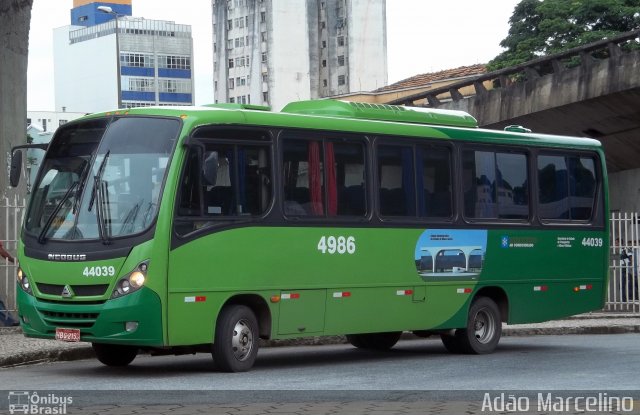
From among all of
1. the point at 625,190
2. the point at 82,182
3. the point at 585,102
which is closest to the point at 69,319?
the point at 82,182

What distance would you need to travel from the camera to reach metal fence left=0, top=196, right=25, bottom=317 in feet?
65.9

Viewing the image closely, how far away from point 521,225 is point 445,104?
1963 cm

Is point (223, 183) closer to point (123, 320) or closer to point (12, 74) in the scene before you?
point (123, 320)

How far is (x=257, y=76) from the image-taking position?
147000 mm

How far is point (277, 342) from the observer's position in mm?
20406

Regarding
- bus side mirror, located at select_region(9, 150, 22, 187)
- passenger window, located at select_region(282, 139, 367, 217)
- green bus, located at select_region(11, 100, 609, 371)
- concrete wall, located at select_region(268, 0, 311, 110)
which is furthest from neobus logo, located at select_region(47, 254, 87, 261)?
concrete wall, located at select_region(268, 0, 311, 110)

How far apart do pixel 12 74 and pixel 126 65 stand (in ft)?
474

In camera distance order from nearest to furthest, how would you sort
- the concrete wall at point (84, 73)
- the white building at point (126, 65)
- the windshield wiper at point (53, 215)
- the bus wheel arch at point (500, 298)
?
the windshield wiper at point (53, 215) → the bus wheel arch at point (500, 298) → the white building at point (126, 65) → the concrete wall at point (84, 73)

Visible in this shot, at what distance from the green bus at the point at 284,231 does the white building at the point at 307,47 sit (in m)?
121

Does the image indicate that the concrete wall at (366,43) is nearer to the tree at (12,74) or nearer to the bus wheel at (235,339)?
the tree at (12,74)

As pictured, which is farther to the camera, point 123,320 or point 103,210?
point 103,210

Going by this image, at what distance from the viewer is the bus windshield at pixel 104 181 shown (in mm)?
14617

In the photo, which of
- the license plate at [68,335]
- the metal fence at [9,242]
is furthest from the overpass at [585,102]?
the license plate at [68,335]

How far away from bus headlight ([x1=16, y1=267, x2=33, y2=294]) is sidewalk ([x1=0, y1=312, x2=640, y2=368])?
116 centimetres
